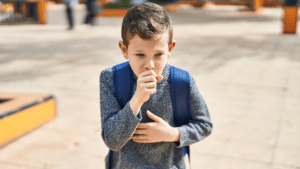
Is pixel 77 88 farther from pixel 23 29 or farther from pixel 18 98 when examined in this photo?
pixel 23 29

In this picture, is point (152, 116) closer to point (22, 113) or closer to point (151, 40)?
point (151, 40)

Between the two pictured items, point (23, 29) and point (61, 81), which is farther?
point (23, 29)

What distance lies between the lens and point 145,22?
1304 mm

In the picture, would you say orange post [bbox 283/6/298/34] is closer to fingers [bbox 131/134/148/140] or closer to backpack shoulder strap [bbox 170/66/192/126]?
backpack shoulder strap [bbox 170/66/192/126]

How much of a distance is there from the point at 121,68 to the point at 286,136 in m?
2.58

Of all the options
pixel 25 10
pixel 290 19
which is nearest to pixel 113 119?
pixel 290 19

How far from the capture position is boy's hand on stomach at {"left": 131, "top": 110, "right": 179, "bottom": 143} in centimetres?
141

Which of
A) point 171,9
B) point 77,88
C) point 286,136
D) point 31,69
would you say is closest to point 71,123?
point 77,88

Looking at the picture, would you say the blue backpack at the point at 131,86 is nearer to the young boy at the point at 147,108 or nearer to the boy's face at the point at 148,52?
the young boy at the point at 147,108

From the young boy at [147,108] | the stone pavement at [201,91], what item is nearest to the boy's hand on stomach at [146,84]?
the young boy at [147,108]

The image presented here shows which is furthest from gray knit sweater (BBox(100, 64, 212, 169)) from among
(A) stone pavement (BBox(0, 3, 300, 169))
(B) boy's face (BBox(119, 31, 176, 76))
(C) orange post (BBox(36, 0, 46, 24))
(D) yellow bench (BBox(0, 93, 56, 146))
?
(C) orange post (BBox(36, 0, 46, 24))

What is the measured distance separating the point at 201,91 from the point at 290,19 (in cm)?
783

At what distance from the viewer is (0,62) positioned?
691cm

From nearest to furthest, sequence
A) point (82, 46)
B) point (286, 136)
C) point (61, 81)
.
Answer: point (286, 136) → point (61, 81) → point (82, 46)
